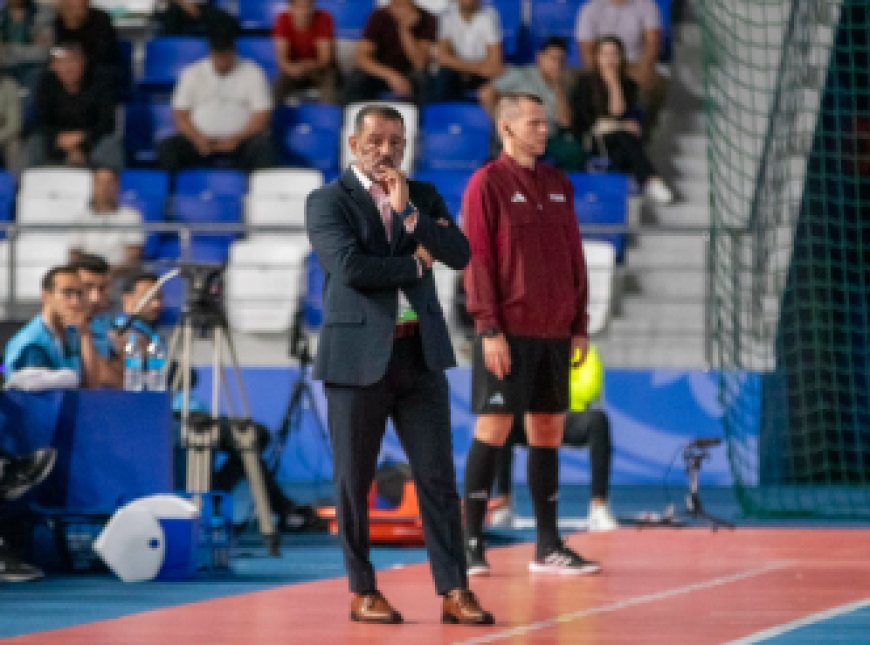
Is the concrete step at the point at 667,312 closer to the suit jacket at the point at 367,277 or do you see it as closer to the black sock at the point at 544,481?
the black sock at the point at 544,481

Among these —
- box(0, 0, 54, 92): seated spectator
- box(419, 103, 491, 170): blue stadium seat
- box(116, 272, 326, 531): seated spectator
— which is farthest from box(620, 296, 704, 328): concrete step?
box(0, 0, 54, 92): seated spectator

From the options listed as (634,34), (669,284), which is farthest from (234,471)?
(634,34)

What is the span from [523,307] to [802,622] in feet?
6.40

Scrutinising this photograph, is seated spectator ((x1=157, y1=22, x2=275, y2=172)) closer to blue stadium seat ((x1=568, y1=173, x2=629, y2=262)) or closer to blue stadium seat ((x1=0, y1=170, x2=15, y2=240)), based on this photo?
blue stadium seat ((x1=0, y1=170, x2=15, y2=240))

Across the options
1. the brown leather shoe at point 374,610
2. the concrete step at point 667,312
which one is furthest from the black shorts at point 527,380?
the concrete step at point 667,312

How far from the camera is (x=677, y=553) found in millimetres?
9539

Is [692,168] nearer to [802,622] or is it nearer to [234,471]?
[234,471]

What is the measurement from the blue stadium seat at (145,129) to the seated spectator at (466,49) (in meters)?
2.24

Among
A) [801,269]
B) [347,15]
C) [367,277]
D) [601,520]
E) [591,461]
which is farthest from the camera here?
[347,15]

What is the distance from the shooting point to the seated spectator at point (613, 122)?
1526 centimetres

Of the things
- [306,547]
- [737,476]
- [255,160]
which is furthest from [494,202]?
[255,160]

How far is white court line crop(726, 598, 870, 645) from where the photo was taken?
611cm

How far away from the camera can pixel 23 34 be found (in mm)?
17531

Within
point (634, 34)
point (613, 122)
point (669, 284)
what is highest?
point (634, 34)
